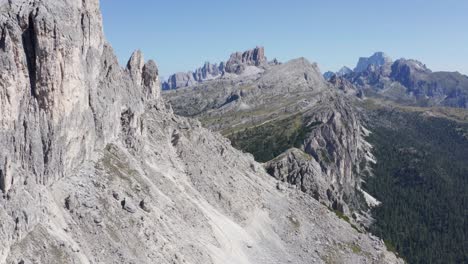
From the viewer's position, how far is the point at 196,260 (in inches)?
2744

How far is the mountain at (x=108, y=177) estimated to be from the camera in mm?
53250

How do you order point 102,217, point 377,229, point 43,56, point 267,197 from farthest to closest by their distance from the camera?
point 377,229
point 267,197
point 102,217
point 43,56

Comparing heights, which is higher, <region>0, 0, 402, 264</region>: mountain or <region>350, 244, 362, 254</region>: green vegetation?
<region>0, 0, 402, 264</region>: mountain

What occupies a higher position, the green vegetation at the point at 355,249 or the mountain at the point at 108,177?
the mountain at the point at 108,177

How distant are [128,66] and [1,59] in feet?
176

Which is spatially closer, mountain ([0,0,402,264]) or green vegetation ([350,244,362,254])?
mountain ([0,0,402,264])

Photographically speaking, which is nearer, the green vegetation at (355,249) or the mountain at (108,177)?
the mountain at (108,177)

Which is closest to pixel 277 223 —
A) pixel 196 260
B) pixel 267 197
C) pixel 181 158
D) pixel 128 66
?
pixel 267 197

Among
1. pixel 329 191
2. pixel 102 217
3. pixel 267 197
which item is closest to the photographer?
pixel 102 217

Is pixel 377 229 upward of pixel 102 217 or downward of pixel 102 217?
downward

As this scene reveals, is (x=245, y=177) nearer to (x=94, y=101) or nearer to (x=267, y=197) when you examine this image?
(x=267, y=197)

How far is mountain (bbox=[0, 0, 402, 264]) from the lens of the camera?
175 feet

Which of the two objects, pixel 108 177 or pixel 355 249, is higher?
pixel 108 177

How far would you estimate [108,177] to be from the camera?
225ft
